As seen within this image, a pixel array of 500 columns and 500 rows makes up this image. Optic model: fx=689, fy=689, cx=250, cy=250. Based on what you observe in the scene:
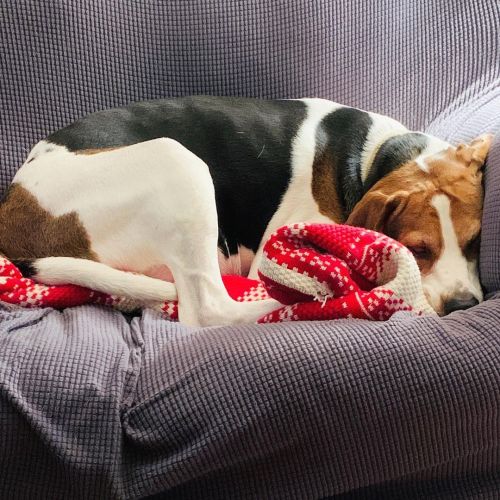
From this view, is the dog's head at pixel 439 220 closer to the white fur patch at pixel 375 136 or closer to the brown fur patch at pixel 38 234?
the white fur patch at pixel 375 136

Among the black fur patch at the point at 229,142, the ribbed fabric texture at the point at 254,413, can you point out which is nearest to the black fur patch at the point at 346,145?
the black fur patch at the point at 229,142

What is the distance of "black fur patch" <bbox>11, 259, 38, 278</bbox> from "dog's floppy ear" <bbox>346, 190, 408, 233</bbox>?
0.99 metres

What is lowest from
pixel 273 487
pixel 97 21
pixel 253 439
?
pixel 273 487

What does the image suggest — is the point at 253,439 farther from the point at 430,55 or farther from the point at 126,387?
the point at 430,55

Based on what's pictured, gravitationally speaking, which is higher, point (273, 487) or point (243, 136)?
point (243, 136)

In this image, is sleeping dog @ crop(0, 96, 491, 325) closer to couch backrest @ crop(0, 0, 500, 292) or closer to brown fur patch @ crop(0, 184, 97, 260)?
brown fur patch @ crop(0, 184, 97, 260)

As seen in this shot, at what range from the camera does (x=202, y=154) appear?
2.42 metres

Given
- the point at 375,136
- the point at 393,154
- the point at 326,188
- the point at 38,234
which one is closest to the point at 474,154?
the point at 393,154

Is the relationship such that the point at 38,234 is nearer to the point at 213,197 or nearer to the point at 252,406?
the point at 213,197

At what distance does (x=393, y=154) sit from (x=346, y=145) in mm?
186

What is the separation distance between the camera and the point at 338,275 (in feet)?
5.88

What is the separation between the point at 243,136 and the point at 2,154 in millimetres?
910

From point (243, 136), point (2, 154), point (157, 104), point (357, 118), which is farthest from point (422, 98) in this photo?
point (2, 154)

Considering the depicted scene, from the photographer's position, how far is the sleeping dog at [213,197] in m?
2.06
